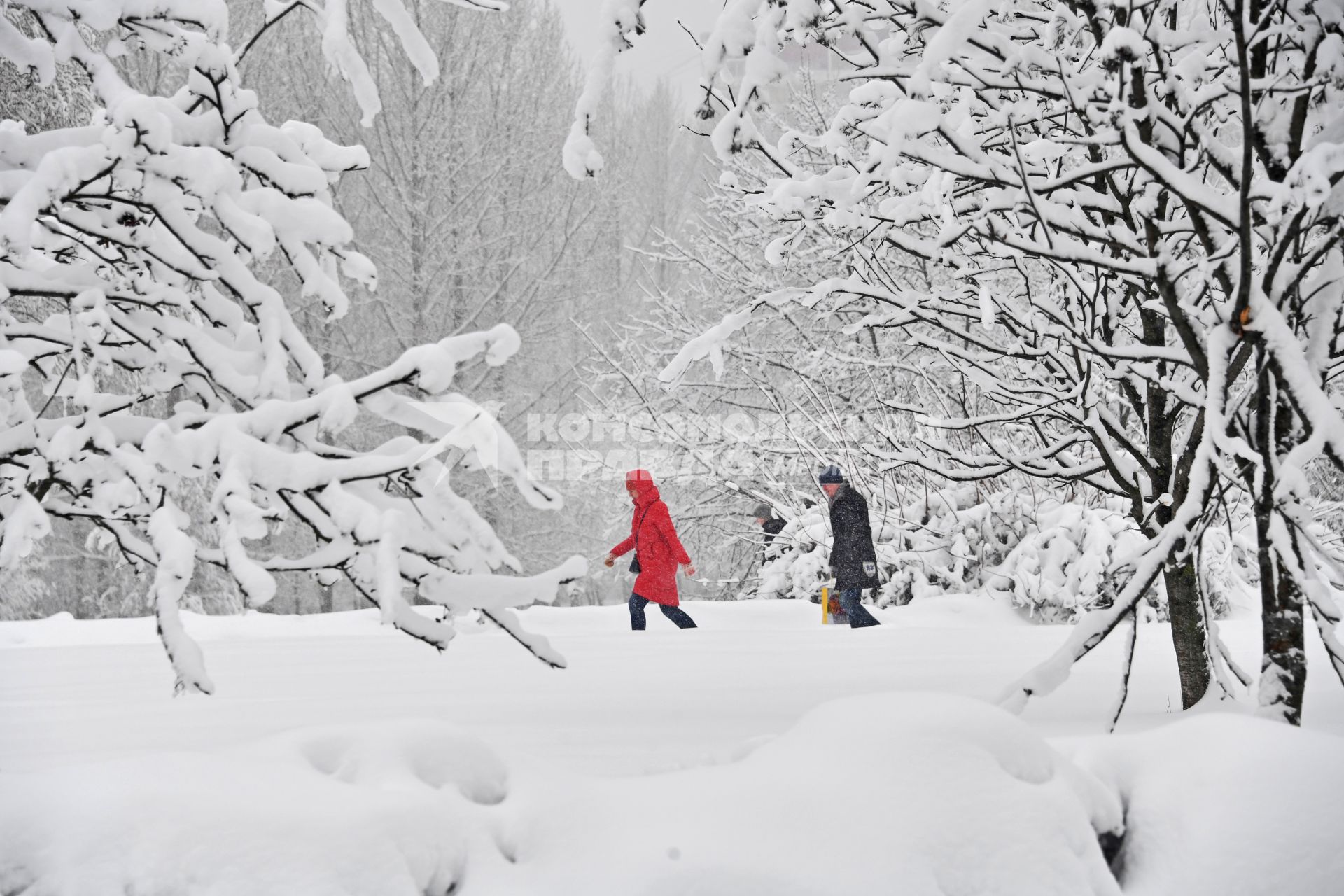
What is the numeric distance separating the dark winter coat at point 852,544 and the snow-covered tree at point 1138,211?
13.2 feet

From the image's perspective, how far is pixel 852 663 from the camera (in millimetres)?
4613

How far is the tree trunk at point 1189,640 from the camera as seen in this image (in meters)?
3.41

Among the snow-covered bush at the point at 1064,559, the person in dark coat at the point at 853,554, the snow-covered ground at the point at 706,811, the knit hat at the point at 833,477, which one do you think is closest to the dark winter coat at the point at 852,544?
the person in dark coat at the point at 853,554

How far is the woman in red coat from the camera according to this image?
735 cm

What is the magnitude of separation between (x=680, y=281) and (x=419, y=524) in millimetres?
18141

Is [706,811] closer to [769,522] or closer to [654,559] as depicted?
[654,559]

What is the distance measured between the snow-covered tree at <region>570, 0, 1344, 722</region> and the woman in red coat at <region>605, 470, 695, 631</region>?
384 cm

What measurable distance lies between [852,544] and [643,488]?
5.61 feet

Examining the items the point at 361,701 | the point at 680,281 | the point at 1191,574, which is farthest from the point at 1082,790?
the point at 680,281

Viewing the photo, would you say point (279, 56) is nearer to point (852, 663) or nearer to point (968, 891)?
point (852, 663)

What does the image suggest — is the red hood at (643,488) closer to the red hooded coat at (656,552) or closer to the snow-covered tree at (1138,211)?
the red hooded coat at (656,552)

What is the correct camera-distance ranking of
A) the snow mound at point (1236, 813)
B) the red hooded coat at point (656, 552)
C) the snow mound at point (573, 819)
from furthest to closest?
the red hooded coat at point (656, 552) < the snow mound at point (1236, 813) < the snow mound at point (573, 819)

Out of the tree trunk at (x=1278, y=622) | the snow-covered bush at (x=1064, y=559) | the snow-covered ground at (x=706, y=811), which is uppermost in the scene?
the tree trunk at (x=1278, y=622)

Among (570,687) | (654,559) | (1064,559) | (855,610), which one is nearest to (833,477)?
(855,610)
